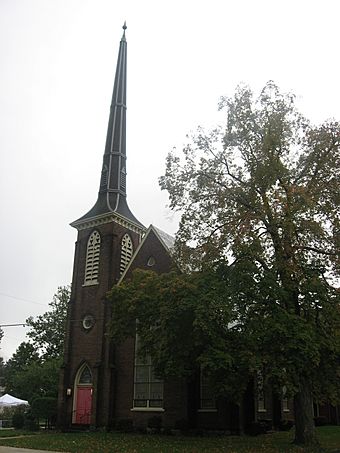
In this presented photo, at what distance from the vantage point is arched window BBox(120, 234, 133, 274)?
3206 cm

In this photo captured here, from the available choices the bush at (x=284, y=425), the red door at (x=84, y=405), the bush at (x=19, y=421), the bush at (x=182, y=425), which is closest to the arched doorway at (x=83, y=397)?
the red door at (x=84, y=405)

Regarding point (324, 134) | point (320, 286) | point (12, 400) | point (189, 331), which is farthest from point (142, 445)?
point (12, 400)

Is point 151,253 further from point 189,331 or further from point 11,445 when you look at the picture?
point 11,445

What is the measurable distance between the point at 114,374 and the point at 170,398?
410 centimetres

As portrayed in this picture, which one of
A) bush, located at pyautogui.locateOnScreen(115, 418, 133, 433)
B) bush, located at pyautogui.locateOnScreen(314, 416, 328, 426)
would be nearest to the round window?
bush, located at pyautogui.locateOnScreen(115, 418, 133, 433)

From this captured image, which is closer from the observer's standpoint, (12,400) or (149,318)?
(149,318)

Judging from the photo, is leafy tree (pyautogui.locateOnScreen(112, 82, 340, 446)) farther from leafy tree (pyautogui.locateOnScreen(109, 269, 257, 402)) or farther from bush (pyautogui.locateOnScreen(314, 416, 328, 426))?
bush (pyautogui.locateOnScreen(314, 416, 328, 426))

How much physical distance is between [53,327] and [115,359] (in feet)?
99.0

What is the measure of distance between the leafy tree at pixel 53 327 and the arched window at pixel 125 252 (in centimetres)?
2662

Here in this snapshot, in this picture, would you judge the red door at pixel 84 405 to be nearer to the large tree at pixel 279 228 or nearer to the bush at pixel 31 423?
the bush at pixel 31 423

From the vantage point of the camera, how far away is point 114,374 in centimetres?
2886

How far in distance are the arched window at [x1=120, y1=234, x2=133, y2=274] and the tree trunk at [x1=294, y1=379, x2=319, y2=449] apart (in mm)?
15052

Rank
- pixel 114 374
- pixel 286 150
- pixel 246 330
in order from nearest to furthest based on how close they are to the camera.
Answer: pixel 246 330
pixel 286 150
pixel 114 374

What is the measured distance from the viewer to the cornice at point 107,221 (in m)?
32.1
